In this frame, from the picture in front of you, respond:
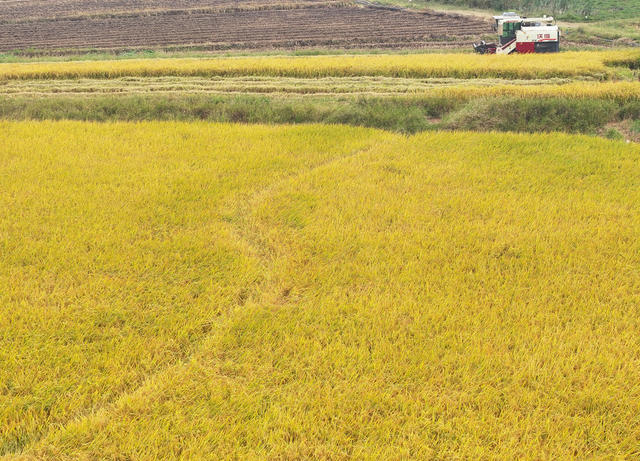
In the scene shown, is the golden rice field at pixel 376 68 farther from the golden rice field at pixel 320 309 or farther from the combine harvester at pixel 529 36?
the golden rice field at pixel 320 309

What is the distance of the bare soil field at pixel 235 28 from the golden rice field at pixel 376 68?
30.2 ft

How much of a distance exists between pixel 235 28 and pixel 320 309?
3095cm

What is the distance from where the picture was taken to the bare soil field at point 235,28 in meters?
25.0

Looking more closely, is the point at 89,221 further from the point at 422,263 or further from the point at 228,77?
the point at 228,77

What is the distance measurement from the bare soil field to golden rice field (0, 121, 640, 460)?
20.3 metres

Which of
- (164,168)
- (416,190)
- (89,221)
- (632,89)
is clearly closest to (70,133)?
(164,168)

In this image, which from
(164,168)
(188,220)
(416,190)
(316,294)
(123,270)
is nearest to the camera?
(316,294)

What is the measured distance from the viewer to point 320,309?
3695 mm

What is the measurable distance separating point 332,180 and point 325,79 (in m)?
8.58

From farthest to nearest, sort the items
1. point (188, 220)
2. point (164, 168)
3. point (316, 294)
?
point (164, 168)
point (188, 220)
point (316, 294)

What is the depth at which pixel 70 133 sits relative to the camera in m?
8.16

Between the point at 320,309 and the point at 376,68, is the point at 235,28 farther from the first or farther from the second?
the point at 320,309

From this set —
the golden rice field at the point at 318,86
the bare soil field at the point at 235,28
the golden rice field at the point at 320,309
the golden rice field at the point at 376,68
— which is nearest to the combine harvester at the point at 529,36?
the golden rice field at the point at 376,68

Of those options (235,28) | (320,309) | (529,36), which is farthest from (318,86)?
(235,28)
